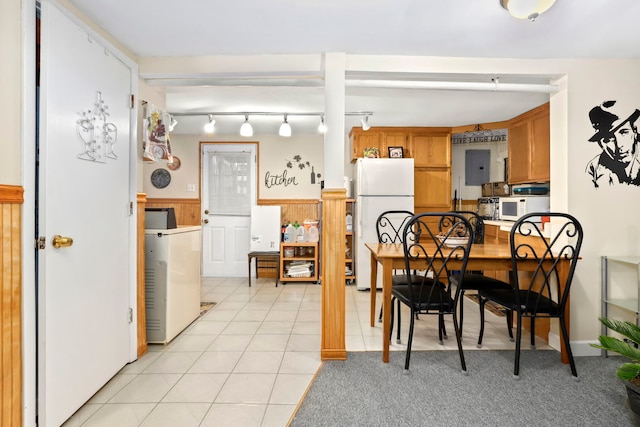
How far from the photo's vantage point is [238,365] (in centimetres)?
224

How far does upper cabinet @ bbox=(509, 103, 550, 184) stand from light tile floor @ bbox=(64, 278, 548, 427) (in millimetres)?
1636

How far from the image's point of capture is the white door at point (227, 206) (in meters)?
4.95

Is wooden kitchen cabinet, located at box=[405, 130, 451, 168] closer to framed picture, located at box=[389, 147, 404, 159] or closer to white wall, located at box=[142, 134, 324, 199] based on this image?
framed picture, located at box=[389, 147, 404, 159]

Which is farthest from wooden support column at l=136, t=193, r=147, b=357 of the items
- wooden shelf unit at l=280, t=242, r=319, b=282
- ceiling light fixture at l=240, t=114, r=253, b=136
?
wooden shelf unit at l=280, t=242, r=319, b=282

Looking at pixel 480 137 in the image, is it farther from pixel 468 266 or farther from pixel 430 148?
pixel 468 266

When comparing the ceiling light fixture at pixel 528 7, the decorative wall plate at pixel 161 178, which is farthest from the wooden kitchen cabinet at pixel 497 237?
the decorative wall plate at pixel 161 178

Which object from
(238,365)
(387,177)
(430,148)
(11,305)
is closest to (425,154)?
(430,148)

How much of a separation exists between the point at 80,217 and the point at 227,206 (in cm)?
321

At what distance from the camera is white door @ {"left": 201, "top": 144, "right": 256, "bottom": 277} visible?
495 centimetres

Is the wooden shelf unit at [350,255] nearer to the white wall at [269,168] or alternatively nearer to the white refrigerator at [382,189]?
the white refrigerator at [382,189]

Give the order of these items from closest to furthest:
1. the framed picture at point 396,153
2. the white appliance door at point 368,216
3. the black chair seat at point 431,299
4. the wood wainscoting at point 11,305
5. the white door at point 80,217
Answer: the wood wainscoting at point 11,305, the white door at point 80,217, the black chair seat at point 431,299, the white appliance door at point 368,216, the framed picture at point 396,153

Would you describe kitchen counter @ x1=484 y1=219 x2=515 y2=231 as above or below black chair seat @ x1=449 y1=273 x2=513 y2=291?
above

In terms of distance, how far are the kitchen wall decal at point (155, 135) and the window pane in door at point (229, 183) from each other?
228 cm

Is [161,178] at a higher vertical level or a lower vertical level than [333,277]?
higher
